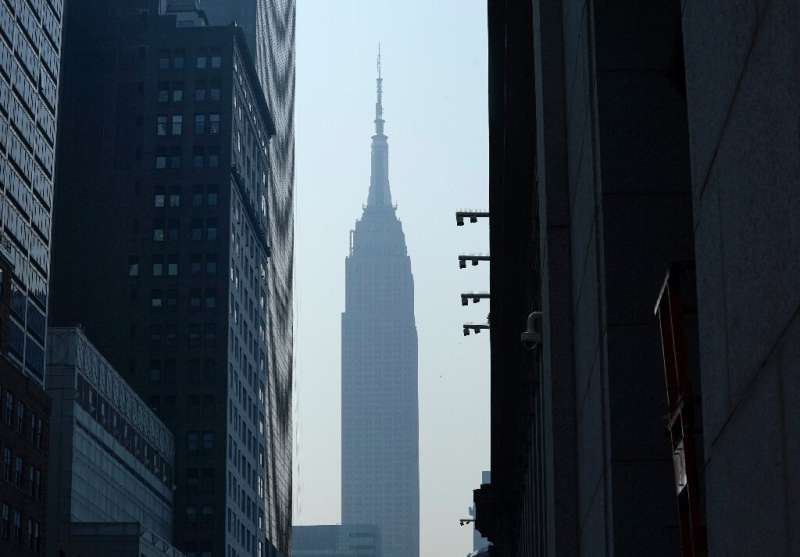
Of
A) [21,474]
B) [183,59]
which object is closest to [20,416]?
[21,474]

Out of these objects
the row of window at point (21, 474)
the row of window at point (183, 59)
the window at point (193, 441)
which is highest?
the row of window at point (183, 59)

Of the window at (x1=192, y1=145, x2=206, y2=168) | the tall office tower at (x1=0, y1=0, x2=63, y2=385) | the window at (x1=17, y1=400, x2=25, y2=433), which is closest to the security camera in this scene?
the window at (x1=17, y1=400, x2=25, y2=433)

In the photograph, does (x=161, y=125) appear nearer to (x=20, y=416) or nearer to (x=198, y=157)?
(x=198, y=157)

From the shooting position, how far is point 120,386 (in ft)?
481

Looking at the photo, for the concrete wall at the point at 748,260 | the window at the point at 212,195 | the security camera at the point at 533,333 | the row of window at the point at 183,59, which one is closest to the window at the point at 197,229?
the window at the point at 212,195

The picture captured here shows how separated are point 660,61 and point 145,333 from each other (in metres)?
173

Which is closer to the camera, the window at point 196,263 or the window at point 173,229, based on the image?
the window at point 196,263

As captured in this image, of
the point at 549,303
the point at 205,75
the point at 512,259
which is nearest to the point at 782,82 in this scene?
the point at 549,303

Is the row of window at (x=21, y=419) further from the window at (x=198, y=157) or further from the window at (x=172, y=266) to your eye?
the window at (x=198, y=157)

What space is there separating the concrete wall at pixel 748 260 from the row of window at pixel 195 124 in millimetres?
184638

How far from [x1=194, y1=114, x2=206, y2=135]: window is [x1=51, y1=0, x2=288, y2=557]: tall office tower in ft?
0.53

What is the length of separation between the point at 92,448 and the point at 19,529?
20542 millimetres

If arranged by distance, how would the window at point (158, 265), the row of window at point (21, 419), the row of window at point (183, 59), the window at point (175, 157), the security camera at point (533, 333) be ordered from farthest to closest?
1. the row of window at point (183, 59)
2. the window at point (175, 157)
3. the window at point (158, 265)
4. the row of window at point (21, 419)
5. the security camera at point (533, 333)

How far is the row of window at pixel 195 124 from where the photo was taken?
7495 inches
